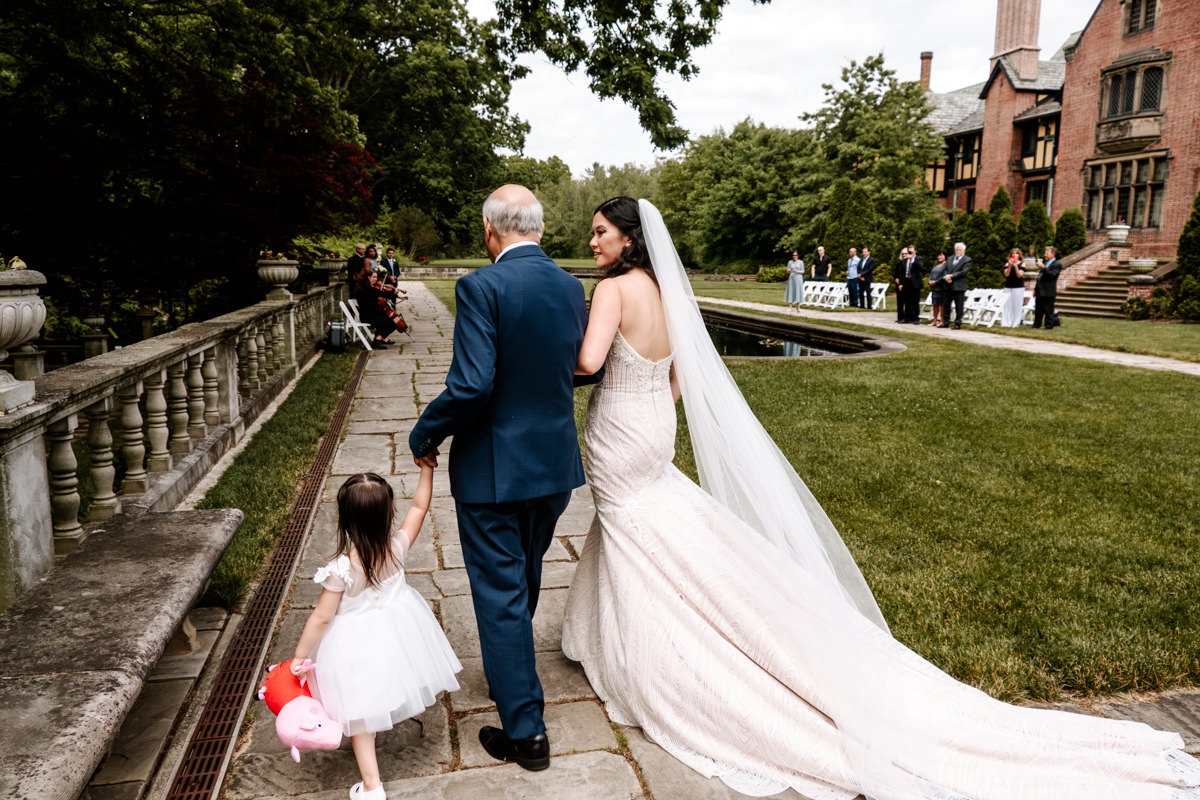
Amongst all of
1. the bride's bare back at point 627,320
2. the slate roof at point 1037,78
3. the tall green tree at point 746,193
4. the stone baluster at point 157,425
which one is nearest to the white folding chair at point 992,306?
the bride's bare back at point 627,320

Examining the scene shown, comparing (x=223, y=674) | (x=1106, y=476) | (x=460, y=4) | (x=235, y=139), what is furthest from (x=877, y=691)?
(x=460, y=4)

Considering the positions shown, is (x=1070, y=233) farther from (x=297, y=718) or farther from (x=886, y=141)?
(x=297, y=718)

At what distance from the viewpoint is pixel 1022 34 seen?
1396 inches

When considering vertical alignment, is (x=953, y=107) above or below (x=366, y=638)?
above

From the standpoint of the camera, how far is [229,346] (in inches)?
260

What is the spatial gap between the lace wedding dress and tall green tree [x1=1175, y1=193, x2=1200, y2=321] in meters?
20.9

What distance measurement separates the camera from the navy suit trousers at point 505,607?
104 inches

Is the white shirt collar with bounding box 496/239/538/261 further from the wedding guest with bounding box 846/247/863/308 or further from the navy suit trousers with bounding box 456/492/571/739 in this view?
the wedding guest with bounding box 846/247/863/308

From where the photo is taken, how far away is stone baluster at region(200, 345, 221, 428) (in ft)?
20.3

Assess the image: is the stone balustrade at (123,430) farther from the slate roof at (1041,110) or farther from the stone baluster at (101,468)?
the slate roof at (1041,110)

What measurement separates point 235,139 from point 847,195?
93.7ft

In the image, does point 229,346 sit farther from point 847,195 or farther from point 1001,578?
point 847,195

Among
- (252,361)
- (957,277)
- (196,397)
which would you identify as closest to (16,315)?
(196,397)

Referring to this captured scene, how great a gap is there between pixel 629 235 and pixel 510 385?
855mm
